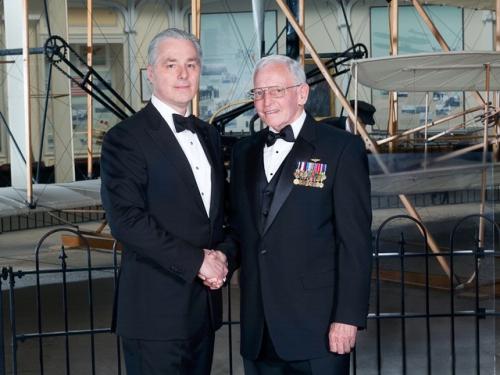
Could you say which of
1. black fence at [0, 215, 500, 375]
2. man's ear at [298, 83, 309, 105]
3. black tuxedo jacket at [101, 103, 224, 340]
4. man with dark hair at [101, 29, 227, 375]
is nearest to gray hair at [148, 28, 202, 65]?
man with dark hair at [101, 29, 227, 375]

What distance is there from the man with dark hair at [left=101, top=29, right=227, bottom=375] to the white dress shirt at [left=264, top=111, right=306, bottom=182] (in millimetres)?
127

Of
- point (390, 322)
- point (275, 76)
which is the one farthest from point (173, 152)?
point (390, 322)

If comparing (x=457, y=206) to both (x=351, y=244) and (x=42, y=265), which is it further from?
(x=351, y=244)

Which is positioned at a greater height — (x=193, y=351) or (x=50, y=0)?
(x=50, y=0)

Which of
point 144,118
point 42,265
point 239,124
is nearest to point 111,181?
point 144,118

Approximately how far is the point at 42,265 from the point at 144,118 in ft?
17.1

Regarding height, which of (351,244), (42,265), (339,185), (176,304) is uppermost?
(339,185)

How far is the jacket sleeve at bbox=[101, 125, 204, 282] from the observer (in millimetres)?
1766

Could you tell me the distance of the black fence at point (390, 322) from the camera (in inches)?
119

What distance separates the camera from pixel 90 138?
7770mm

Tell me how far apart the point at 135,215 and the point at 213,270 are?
199 mm

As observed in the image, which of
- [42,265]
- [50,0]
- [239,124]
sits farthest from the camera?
[239,124]

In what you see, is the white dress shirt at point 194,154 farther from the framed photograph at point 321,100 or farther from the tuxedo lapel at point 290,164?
the framed photograph at point 321,100

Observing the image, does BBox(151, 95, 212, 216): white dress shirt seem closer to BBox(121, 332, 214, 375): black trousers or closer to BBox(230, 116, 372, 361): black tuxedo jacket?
BBox(230, 116, 372, 361): black tuxedo jacket
